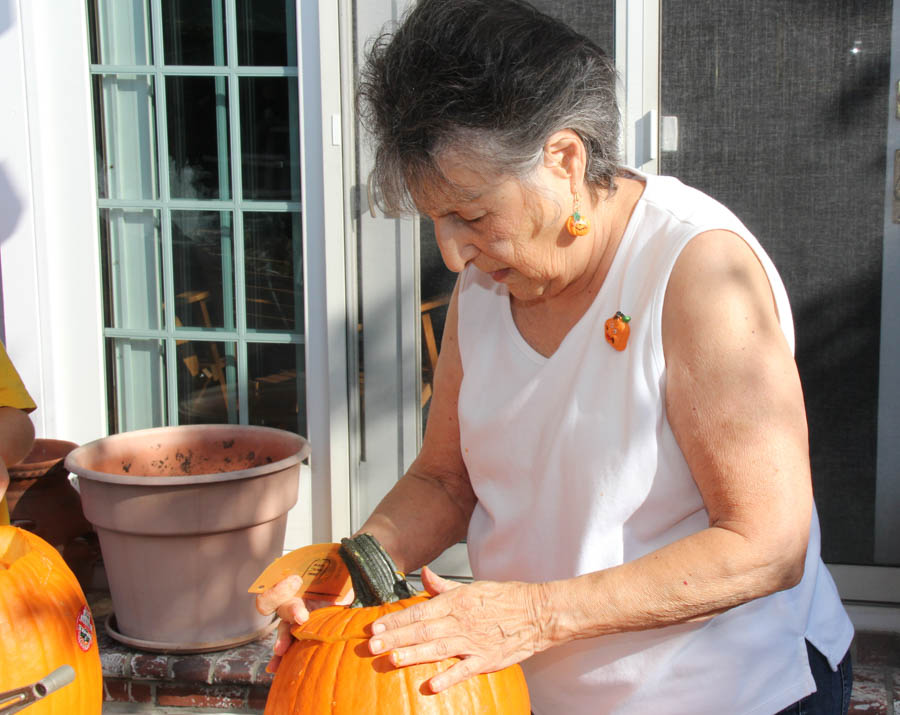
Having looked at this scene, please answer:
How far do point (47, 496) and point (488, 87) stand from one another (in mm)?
2363

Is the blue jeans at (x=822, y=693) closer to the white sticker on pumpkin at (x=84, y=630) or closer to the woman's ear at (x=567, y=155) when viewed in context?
the woman's ear at (x=567, y=155)

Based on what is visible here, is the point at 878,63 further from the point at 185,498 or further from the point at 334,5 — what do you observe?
the point at 185,498

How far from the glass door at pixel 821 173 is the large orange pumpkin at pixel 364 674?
1919 mm

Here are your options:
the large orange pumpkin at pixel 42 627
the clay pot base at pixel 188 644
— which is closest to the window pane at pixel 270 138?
the clay pot base at pixel 188 644

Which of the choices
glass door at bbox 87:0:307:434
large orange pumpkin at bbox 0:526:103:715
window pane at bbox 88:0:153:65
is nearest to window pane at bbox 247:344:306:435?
glass door at bbox 87:0:307:434

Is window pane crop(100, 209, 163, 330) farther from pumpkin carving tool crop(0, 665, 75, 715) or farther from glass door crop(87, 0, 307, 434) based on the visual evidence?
pumpkin carving tool crop(0, 665, 75, 715)

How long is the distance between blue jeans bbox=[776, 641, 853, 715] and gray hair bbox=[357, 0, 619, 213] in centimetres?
76

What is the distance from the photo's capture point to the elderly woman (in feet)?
3.58

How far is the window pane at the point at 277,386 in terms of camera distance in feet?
10.4

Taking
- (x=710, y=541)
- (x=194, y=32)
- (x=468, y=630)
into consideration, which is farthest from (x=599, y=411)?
(x=194, y=32)

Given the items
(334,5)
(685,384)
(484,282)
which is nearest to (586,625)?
(685,384)

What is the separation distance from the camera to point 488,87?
3.78 ft

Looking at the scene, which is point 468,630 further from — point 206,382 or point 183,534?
point 206,382

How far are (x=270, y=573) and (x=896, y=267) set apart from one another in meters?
2.21
